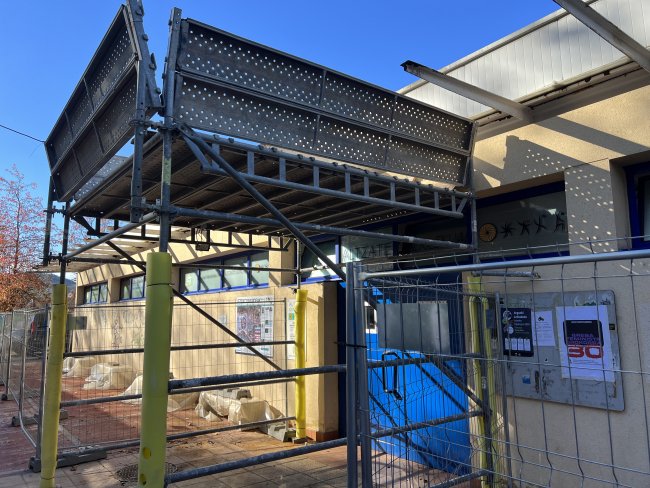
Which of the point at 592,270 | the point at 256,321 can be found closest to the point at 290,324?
the point at 256,321

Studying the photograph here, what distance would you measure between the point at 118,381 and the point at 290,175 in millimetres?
9004

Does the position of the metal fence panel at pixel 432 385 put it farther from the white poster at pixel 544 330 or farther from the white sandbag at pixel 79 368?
the white sandbag at pixel 79 368

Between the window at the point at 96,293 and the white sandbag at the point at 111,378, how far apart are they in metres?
5.76

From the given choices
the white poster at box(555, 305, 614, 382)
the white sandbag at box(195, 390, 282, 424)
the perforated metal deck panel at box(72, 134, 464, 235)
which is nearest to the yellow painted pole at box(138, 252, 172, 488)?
the perforated metal deck panel at box(72, 134, 464, 235)

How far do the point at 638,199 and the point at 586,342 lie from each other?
133 centimetres

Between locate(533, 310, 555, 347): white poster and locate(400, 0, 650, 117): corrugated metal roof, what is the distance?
2.03 meters

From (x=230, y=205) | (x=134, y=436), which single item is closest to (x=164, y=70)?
(x=230, y=205)

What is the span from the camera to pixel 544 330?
4305 millimetres

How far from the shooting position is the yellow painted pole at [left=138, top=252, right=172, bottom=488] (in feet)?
9.46

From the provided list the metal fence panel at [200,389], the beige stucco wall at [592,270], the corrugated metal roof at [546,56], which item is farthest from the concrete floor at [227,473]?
the corrugated metal roof at [546,56]

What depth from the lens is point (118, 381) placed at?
11.4 meters

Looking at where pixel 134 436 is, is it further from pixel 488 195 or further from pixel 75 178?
pixel 488 195

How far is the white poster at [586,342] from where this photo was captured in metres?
3.93

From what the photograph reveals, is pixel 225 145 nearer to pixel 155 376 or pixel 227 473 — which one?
pixel 155 376
